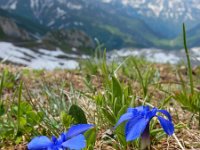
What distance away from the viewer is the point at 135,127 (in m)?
1.66

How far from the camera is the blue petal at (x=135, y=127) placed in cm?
161

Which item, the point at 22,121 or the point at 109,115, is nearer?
the point at 109,115

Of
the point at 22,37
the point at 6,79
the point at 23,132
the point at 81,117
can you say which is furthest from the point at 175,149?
the point at 22,37

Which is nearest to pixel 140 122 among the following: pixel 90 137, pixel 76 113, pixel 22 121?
pixel 90 137

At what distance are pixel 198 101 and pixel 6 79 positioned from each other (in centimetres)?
355

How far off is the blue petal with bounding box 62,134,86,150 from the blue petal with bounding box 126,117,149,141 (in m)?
0.17

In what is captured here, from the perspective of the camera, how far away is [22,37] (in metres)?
175

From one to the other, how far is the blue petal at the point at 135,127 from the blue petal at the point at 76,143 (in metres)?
0.17

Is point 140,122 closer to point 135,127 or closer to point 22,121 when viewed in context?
point 135,127

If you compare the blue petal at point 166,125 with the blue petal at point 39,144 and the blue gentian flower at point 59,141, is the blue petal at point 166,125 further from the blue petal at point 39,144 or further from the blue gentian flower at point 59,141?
the blue petal at point 39,144

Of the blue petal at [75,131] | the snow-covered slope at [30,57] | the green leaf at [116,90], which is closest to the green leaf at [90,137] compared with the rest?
the blue petal at [75,131]

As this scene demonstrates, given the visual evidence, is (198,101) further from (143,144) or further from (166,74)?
(166,74)

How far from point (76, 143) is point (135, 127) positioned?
0.80 feet

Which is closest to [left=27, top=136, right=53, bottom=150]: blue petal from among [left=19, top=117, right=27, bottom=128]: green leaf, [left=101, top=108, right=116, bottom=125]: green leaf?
[left=101, top=108, right=116, bottom=125]: green leaf
